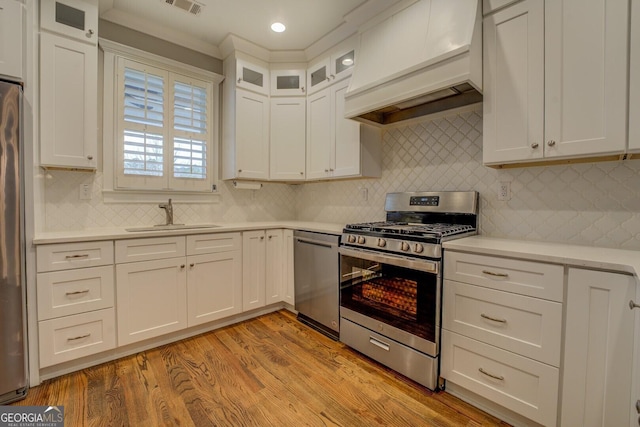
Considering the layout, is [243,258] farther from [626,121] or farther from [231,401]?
[626,121]

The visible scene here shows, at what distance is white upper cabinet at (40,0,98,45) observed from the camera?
2057mm

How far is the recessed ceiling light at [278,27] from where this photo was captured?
8.82 ft

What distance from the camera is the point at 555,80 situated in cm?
157

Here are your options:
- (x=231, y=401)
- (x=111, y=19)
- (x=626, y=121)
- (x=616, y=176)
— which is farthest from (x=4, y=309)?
(x=616, y=176)

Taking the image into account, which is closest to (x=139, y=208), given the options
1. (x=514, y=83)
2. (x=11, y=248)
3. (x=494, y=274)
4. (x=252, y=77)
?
(x=11, y=248)

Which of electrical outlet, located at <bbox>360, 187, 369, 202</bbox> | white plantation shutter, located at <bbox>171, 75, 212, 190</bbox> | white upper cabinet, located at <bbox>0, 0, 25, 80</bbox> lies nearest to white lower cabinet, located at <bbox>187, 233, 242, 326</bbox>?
white plantation shutter, located at <bbox>171, 75, 212, 190</bbox>

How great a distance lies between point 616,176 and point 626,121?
1.30ft

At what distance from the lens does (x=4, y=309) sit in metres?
1.65

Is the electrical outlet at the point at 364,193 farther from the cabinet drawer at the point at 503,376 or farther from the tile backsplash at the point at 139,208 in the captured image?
the cabinet drawer at the point at 503,376

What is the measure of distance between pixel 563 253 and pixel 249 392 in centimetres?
194

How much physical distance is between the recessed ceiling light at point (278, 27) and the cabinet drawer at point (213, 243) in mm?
2006

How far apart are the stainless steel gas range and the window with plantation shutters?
1823 mm

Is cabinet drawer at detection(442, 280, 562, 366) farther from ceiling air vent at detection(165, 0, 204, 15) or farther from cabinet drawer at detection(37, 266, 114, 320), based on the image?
ceiling air vent at detection(165, 0, 204, 15)

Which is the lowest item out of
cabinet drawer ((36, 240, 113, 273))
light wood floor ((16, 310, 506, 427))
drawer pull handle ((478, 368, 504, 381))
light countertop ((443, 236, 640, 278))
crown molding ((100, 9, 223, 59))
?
light wood floor ((16, 310, 506, 427))
